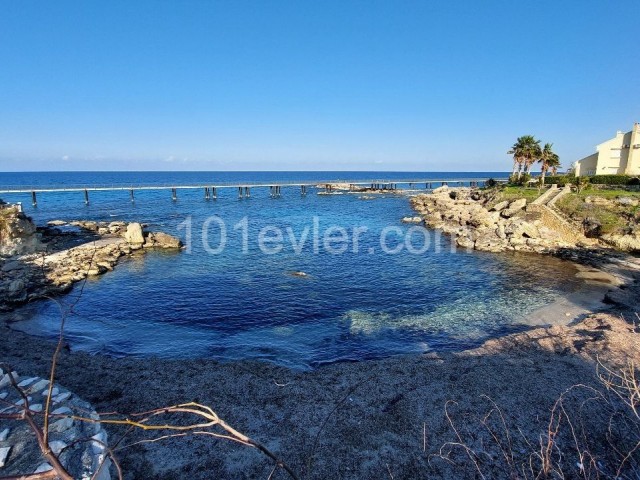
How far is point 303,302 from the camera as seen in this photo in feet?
75.9

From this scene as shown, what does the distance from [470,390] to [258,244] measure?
99.5 feet

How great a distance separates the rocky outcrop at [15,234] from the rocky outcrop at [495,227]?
130 feet

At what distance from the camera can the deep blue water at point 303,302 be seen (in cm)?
1769

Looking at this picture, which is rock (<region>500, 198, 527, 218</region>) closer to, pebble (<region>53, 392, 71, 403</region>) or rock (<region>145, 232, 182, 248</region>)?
rock (<region>145, 232, 182, 248</region>)

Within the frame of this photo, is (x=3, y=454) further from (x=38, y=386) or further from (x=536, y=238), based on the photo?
(x=536, y=238)

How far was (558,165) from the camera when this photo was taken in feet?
198

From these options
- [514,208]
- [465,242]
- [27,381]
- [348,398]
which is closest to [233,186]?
[465,242]

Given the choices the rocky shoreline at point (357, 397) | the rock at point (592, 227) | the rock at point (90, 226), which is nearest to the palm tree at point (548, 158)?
the rock at point (592, 227)

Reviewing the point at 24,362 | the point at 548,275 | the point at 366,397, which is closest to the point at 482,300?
the point at 548,275

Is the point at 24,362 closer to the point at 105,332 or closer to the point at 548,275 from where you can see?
the point at 105,332

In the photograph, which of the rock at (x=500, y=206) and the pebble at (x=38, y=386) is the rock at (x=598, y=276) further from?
the pebble at (x=38, y=386)

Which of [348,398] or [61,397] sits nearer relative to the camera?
[61,397]

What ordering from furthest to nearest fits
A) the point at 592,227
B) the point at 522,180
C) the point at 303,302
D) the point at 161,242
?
1. the point at 522,180
2. the point at 161,242
3. the point at 592,227
4. the point at 303,302

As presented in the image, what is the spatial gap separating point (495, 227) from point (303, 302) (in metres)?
29.1
